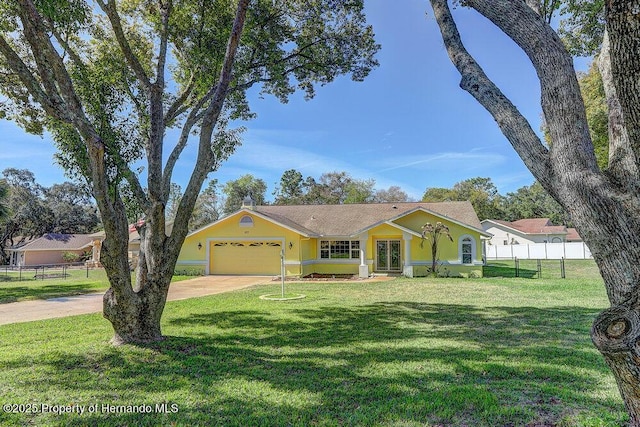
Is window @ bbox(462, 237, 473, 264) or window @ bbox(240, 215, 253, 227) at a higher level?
window @ bbox(240, 215, 253, 227)

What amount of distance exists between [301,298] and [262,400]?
335 inches

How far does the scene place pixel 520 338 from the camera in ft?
23.3

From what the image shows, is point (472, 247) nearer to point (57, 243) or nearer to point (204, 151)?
point (204, 151)

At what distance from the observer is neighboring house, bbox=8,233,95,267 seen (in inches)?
1548

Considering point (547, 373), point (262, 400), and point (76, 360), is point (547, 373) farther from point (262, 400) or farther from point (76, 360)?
point (76, 360)

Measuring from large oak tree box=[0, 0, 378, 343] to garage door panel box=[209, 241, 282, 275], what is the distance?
34.6ft

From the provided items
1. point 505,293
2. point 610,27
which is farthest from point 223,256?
point 610,27

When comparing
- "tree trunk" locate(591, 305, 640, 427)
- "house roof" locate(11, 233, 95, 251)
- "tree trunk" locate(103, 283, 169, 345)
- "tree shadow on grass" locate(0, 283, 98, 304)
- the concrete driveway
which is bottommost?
the concrete driveway

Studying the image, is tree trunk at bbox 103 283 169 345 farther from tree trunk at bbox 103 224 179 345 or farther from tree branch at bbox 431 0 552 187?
tree branch at bbox 431 0 552 187

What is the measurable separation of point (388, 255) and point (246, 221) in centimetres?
838

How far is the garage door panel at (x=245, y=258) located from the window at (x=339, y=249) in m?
2.87

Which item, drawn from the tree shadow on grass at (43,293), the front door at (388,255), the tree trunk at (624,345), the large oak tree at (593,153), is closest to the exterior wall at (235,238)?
the front door at (388,255)

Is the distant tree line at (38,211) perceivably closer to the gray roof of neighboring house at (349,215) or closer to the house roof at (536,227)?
the gray roof of neighboring house at (349,215)

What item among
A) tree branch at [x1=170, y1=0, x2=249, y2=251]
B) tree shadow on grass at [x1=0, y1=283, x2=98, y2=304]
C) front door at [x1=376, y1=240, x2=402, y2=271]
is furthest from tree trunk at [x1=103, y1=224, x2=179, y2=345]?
front door at [x1=376, y1=240, x2=402, y2=271]
